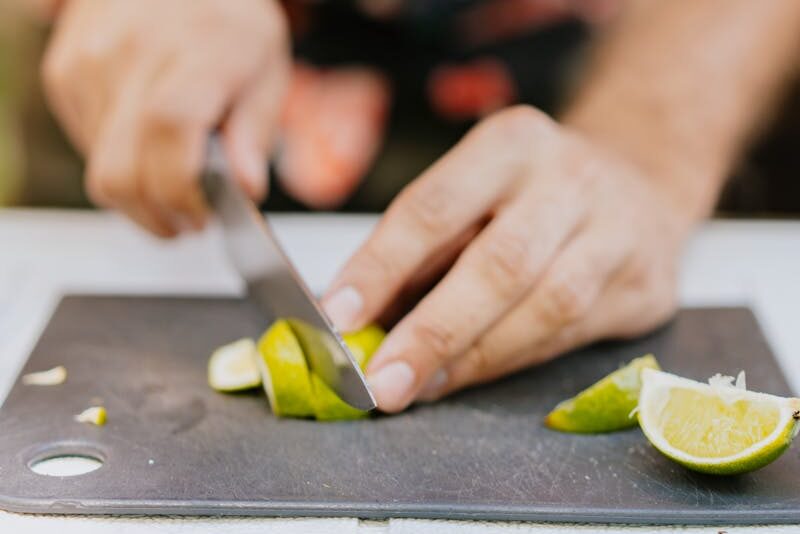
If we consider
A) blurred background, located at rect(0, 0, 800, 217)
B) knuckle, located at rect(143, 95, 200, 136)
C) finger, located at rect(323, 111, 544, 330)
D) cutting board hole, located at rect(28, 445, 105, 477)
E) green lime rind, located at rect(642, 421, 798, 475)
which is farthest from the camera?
blurred background, located at rect(0, 0, 800, 217)

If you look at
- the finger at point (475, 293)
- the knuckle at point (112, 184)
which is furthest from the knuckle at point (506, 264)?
the knuckle at point (112, 184)

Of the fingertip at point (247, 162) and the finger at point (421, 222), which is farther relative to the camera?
the fingertip at point (247, 162)

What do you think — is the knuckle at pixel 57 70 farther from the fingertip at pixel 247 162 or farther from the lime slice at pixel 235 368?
the lime slice at pixel 235 368

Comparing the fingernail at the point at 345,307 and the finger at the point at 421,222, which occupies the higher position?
the finger at the point at 421,222

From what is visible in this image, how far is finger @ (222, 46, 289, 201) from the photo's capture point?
1657mm

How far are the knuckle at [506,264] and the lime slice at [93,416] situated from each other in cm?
50

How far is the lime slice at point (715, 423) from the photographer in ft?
3.62

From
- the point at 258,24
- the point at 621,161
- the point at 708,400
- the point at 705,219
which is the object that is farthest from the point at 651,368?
the point at 258,24

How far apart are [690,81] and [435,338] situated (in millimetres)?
1065

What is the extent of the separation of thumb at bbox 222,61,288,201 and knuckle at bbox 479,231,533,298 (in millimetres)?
481

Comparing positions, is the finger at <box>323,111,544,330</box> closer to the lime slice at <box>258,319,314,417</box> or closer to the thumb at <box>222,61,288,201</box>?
the lime slice at <box>258,319,314,417</box>

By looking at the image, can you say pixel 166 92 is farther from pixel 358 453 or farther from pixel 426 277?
pixel 358 453

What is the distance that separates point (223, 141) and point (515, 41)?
0.78 metres

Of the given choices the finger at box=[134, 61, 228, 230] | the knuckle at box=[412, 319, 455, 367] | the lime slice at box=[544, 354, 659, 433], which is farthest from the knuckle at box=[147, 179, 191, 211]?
the lime slice at box=[544, 354, 659, 433]
